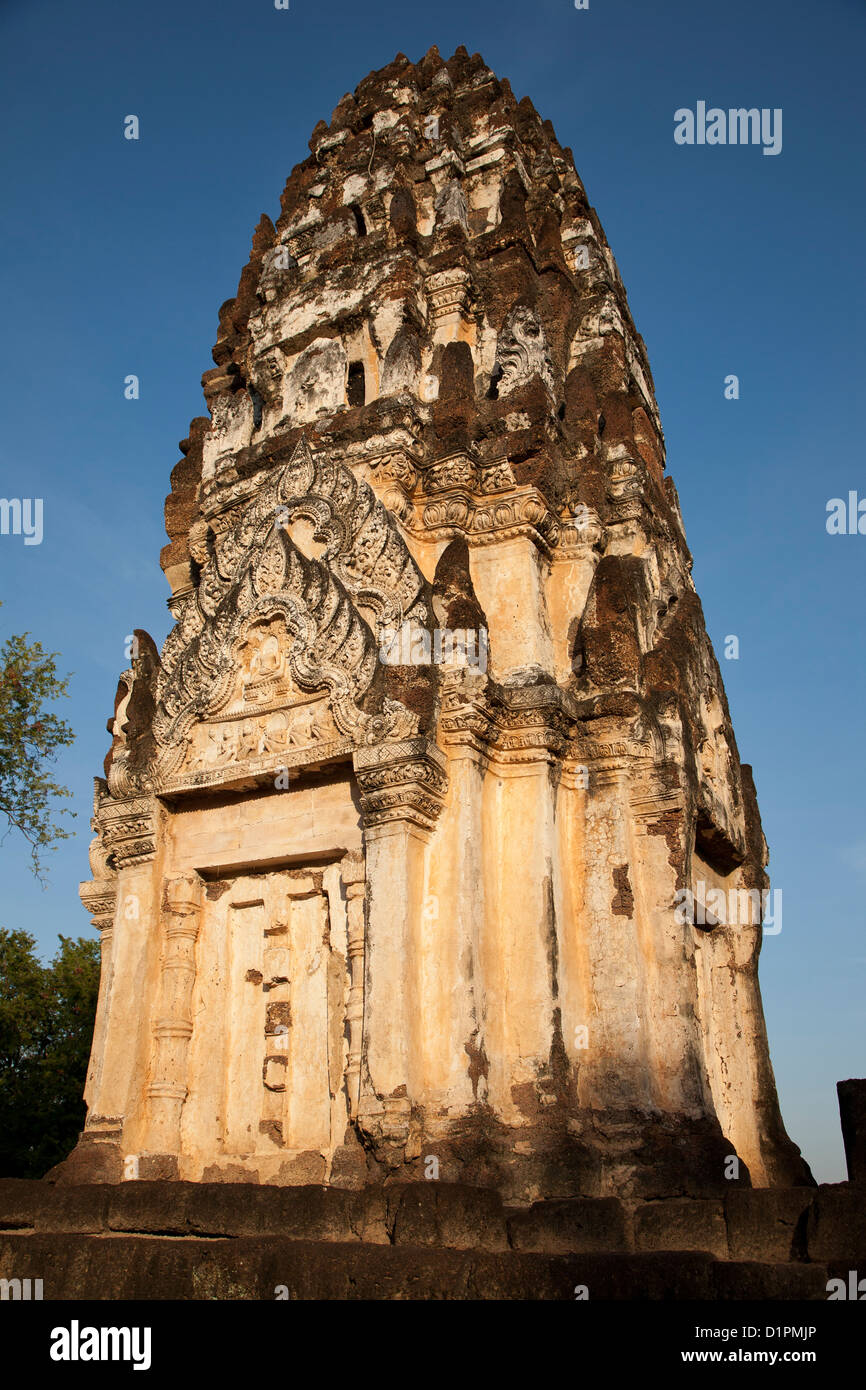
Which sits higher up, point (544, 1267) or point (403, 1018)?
point (403, 1018)

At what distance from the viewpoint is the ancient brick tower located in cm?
892

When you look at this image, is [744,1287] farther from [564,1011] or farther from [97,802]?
[97,802]

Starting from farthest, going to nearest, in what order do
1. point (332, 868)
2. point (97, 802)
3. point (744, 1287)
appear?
point (97, 802), point (332, 868), point (744, 1287)

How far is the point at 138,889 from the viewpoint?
1057 cm

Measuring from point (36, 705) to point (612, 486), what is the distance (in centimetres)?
981

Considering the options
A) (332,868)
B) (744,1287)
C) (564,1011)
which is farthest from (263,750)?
(744,1287)

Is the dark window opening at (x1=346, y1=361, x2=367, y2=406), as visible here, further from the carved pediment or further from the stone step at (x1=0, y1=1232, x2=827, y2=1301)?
the stone step at (x1=0, y1=1232, x2=827, y2=1301)

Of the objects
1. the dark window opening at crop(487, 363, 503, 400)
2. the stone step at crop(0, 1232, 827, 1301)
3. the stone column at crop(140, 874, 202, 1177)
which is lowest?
the stone step at crop(0, 1232, 827, 1301)

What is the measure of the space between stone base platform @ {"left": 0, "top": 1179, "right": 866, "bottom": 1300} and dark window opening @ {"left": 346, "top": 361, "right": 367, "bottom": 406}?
28.7 feet

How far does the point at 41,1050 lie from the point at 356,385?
16611mm

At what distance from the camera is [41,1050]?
23172 mm

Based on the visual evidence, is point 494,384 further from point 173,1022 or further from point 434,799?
point 173,1022

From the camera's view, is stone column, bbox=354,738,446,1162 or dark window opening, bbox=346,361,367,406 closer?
stone column, bbox=354,738,446,1162

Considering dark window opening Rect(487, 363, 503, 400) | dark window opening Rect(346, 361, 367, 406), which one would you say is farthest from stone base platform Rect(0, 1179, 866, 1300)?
dark window opening Rect(346, 361, 367, 406)
